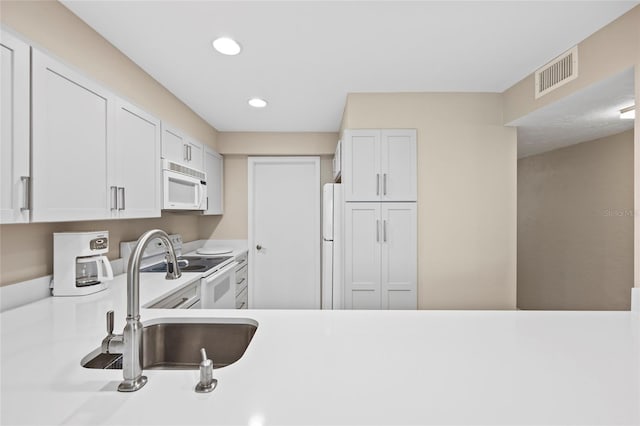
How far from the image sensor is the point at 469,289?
261 cm

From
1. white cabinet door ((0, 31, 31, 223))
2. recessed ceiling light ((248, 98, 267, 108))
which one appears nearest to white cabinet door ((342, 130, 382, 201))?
recessed ceiling light ((248, 98, 267, 108))

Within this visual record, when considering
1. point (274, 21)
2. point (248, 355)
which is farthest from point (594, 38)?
point (248, 355)

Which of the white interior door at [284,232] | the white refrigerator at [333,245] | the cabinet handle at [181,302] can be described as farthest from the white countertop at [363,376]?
the white interior door at [284,232]

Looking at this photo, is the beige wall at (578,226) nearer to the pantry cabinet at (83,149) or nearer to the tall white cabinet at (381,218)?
the tall white cabinet at (381,218)

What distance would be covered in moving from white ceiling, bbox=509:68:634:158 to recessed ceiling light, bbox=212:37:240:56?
219cm

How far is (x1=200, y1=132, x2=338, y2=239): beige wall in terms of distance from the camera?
393 cm

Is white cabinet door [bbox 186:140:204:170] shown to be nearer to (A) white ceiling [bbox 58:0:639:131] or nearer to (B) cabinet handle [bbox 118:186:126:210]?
(A) white ceiling [bbox 58:0:639:131]

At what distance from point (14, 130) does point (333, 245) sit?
2.18 metres

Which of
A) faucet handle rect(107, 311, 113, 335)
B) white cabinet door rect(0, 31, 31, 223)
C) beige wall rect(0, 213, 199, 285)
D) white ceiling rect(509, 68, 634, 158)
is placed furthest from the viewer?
white ceiling rect(509, 68, 634, 158)

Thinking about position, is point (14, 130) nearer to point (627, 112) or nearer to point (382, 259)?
point (382, 259)

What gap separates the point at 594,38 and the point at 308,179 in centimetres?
300

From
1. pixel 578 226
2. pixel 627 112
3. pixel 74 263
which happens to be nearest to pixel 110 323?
pixel 74 263

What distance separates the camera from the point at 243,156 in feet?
13.5

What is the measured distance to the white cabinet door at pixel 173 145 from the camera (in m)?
2.41
